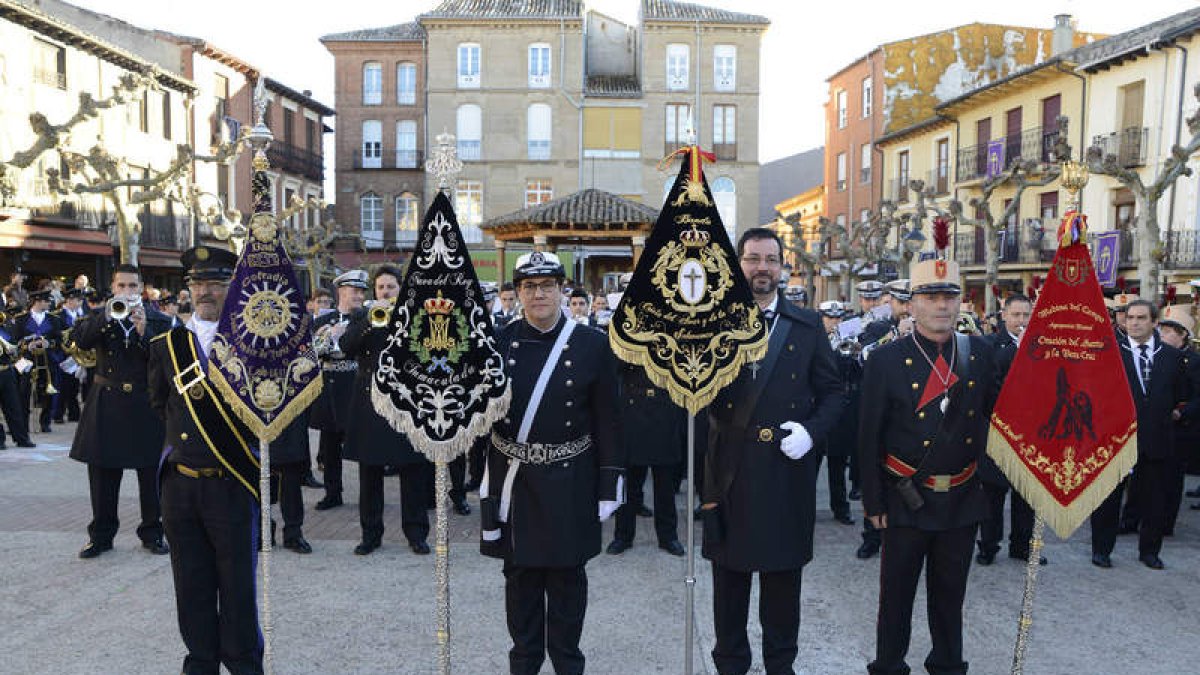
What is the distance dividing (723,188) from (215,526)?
3381 centimetres

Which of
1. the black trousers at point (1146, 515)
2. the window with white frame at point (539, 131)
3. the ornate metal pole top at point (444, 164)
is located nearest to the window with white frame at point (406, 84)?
the window with white frame at point (539, 131)

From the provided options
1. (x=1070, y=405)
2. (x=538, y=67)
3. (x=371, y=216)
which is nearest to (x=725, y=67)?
(x=538, y=67)

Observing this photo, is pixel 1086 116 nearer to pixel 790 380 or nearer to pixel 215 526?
pixel 790 380

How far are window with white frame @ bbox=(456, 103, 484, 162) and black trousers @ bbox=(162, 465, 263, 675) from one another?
3370cm

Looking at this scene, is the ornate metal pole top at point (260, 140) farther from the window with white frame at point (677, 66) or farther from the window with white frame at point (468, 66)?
the window with white frame at point (468, 66)

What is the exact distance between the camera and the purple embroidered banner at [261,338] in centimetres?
403

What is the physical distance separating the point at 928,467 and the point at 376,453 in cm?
411

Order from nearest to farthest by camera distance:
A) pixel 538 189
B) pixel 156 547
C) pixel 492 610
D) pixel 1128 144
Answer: pixel 492 610 → pixel 156 547 → pixel 1128 144 → pixel 538 189

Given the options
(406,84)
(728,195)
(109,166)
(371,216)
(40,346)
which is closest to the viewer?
(40,346)

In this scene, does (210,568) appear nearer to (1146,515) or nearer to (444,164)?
(444,164)

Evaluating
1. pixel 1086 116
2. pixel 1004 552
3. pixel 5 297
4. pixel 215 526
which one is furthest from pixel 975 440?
pixel 1086 116

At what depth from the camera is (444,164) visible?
373 cm

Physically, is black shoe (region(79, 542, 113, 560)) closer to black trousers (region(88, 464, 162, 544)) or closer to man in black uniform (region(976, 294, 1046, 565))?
black trousers (region(88, 464, 162, 544))

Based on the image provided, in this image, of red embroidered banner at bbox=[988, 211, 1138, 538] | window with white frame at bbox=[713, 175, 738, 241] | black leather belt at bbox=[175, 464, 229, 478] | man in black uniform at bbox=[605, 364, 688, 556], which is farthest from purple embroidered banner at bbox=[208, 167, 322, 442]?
window with white frame at bbox=[713, 175, 738, 241]
